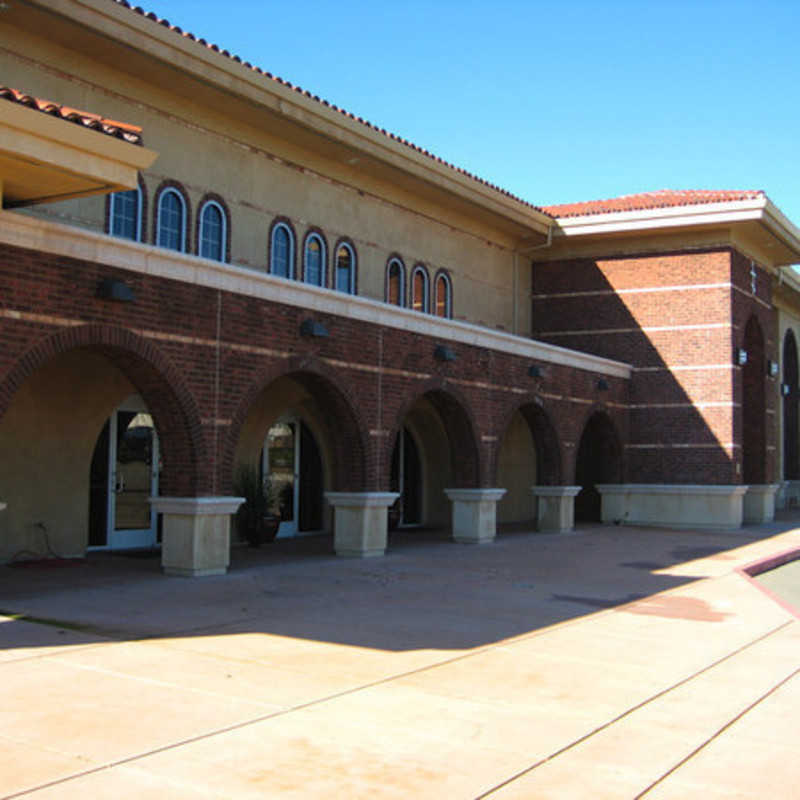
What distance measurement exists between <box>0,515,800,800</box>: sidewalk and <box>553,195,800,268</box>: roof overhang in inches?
537

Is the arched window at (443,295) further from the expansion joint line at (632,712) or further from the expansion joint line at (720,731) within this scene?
the expansion joint line at (720,731)

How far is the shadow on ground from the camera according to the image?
9.60m

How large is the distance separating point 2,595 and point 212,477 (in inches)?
128

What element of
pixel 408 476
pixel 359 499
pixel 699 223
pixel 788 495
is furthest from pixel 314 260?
pixel 788 495

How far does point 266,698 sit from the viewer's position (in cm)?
691

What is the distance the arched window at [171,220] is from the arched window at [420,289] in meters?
7.06

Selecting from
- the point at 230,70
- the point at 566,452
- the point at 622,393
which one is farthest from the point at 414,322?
the point at 622,393

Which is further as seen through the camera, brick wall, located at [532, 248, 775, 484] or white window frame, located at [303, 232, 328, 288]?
brick wall, located at [532, 248, 775, 484]

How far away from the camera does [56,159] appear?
10.7 m

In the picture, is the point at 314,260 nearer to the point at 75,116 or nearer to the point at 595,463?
the point at 75,116

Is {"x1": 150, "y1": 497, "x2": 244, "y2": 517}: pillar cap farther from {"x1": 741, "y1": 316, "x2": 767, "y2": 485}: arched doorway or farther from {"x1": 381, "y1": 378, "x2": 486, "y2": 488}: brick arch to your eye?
{"x1": 741, "y1": 316, "x2": 767, "y2": 485}: arched doorway

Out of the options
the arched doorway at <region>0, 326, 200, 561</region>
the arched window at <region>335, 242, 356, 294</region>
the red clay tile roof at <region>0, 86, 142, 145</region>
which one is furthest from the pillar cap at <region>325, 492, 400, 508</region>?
the red clay tile roof at <region>0, 86, 142, 145</region>

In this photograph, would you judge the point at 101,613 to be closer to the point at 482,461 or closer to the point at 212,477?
the point at 212,477

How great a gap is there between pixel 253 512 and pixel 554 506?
765 cm
